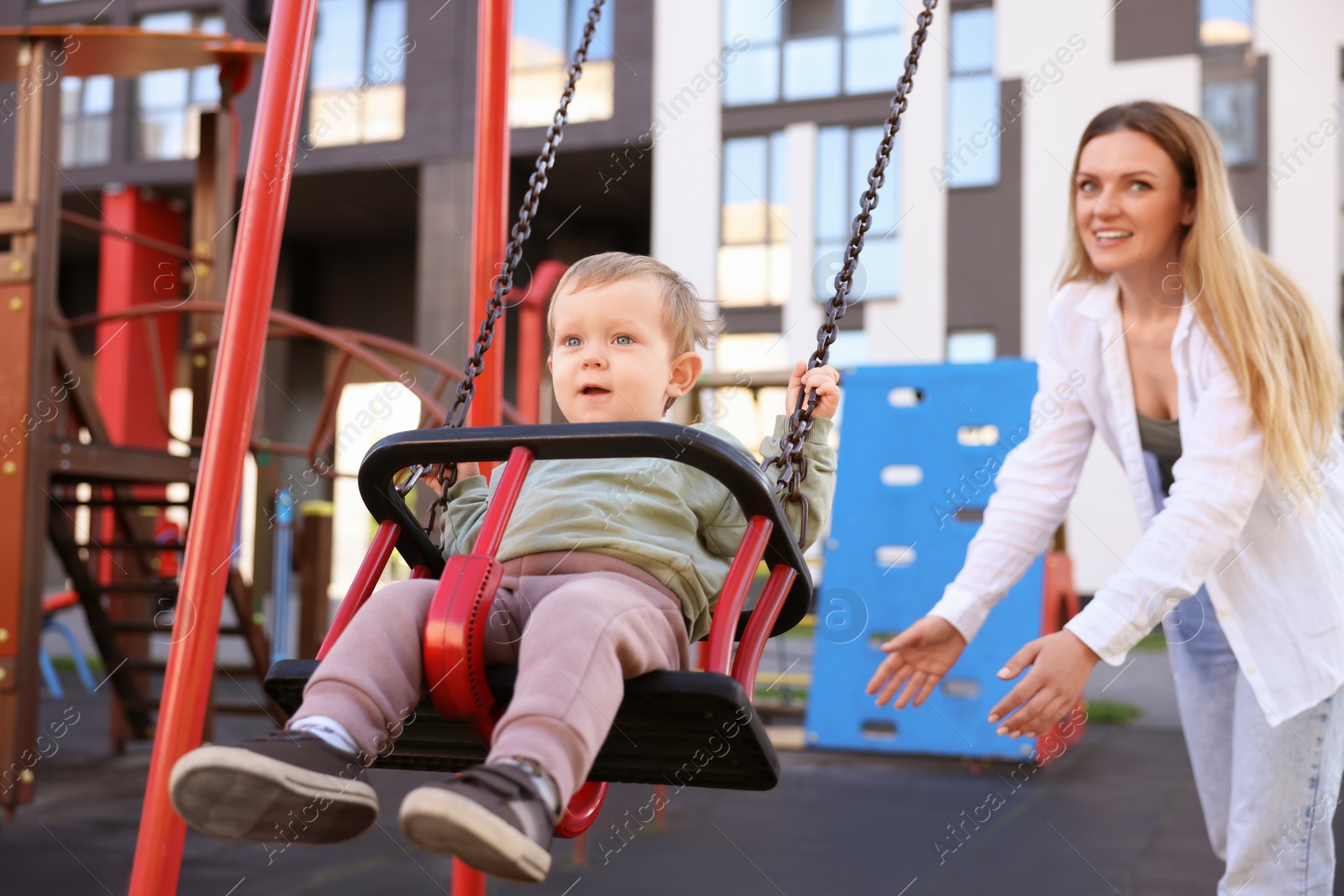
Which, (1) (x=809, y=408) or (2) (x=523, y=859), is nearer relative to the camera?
(2) (x=523, y=859)

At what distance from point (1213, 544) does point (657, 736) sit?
2.62 feet

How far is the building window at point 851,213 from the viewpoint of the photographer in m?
12.9

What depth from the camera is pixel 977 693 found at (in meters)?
5.18

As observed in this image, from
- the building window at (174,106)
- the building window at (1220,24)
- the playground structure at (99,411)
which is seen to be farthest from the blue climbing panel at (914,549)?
the building window at (174,106)

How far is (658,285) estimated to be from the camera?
1.80 meters

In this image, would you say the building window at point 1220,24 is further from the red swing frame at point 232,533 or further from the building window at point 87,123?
the building window at point 87,123

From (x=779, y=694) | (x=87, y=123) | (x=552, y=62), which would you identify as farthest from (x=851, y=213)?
(x=87, y=123)

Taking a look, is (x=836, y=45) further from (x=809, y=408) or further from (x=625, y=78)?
(x=809, y=408)

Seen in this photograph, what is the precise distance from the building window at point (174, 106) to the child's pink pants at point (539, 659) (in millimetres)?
14453

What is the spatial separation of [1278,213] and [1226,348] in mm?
11507

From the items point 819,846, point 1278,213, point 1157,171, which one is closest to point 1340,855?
point 819,846

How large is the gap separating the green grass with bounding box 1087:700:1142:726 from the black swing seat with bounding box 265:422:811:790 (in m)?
5.55

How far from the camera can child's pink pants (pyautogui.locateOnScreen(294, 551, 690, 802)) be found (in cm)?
130

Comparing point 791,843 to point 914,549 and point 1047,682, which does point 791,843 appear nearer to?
point 914,549
